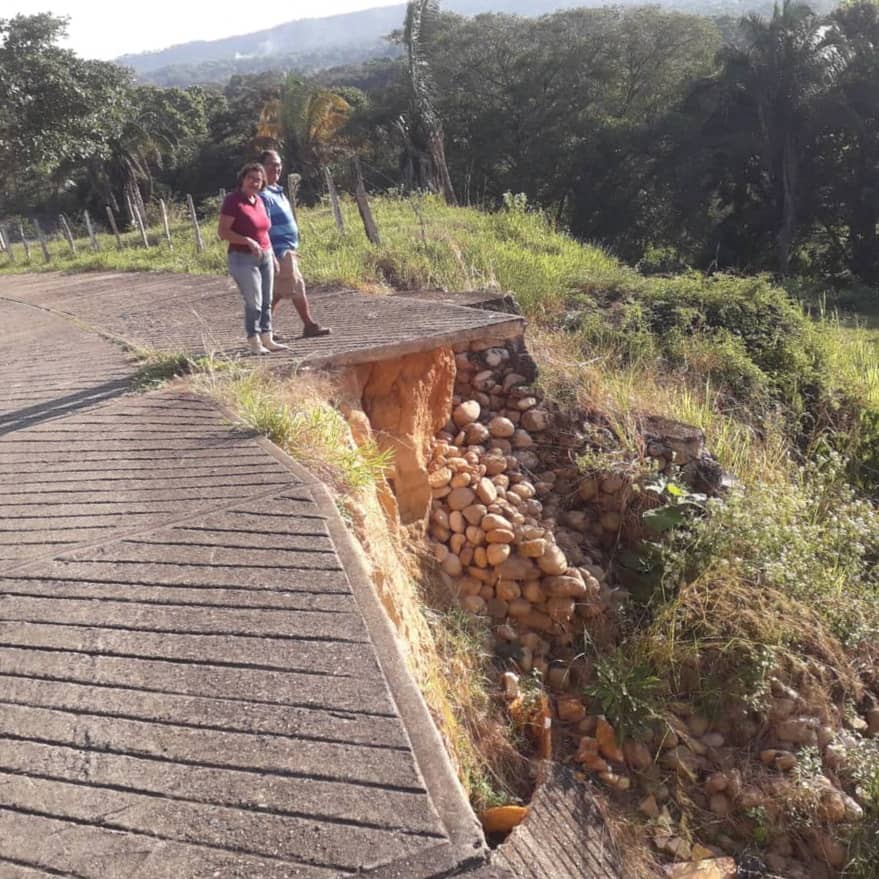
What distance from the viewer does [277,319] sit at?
6.07m

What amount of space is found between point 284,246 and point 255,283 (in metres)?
0.59

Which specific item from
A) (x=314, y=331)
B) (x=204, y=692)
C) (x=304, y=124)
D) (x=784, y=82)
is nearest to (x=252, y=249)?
(x=314, y=331)

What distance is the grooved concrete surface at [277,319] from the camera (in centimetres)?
467

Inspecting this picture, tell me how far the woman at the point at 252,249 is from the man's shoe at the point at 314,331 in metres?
0.36

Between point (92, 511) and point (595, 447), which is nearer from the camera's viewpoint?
point (92, 511)

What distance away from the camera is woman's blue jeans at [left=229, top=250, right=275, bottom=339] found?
457cm

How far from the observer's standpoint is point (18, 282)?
41.3 feet

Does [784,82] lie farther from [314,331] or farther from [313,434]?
[313,434]

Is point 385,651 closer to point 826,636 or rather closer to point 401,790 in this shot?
point 401,790

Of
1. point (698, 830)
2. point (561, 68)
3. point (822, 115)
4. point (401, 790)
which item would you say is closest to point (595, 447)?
point (698, 830)

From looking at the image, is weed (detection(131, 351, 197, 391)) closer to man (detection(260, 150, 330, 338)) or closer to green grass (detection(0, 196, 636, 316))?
man (detection(260, 150, 330, 338))

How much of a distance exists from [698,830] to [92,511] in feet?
9.31

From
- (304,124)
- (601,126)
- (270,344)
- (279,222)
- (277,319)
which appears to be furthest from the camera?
(601,126)

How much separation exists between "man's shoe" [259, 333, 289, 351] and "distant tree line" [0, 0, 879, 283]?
428 inches
